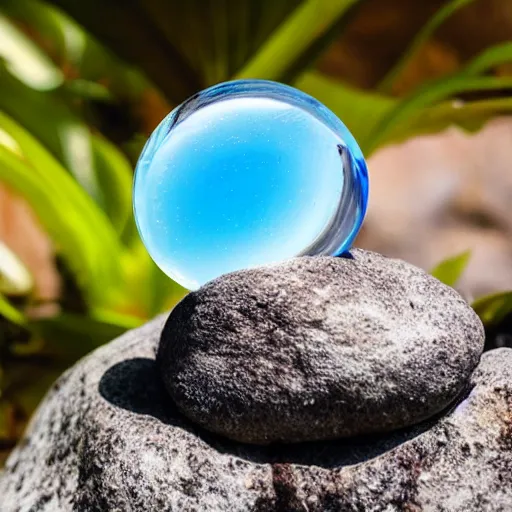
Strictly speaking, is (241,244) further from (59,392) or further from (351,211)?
(59,392)

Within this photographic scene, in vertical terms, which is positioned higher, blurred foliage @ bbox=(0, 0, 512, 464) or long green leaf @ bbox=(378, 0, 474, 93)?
long green leaf @ bbox=(378, 0, 474, 93)

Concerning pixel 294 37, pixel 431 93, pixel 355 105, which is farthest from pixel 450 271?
pixel 294 37

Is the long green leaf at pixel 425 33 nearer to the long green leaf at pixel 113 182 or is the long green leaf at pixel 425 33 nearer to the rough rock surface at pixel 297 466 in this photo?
the long green leaf at pixel 113 182

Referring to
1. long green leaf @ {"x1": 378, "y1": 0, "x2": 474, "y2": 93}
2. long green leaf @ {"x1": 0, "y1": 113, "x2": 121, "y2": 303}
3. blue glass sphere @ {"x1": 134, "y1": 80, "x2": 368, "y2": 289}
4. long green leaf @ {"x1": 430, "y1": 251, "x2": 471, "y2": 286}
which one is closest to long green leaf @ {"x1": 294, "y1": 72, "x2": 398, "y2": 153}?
long green leaf @ {"x1": 378, "y1": 0, "x2": 474, "y2": 93}

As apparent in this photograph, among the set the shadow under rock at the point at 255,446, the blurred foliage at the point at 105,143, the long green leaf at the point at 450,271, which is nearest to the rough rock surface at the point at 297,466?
the shadow under rock at the point at 255,446

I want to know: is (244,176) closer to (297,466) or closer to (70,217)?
(297,466)

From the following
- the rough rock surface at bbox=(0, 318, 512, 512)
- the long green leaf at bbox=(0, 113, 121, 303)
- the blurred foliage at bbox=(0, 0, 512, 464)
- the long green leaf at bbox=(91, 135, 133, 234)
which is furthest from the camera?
the long green leaf at bbox=(91, 135, 133, 234)

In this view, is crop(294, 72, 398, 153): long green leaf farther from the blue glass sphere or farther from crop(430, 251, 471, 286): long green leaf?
the blue glass sphere
